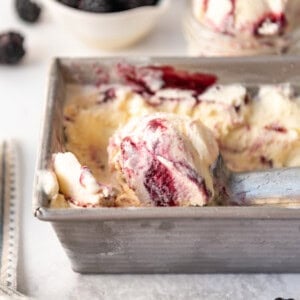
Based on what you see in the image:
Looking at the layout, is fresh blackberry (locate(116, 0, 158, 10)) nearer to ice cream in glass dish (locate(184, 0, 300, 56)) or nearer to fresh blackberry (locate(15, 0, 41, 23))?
ice cream in glass dish (locate(184, 0, 300, 56))

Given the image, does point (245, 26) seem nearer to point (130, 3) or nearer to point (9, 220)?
point (130, 3)

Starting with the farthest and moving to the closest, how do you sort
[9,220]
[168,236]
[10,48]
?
[10,48] < [9,220] < [168,236]

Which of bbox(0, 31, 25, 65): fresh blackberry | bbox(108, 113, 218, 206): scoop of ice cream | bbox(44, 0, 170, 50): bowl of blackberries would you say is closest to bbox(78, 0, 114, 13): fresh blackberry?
bbox(44, 0, 170, 50): bowl of blackberries

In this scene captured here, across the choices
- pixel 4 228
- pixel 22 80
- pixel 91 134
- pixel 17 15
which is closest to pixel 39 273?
pixel 4 228

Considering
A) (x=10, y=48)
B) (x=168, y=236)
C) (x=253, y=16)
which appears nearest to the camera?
(x=168, y=236)

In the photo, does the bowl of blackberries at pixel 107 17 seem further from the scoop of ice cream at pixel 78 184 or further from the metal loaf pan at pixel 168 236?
the scoop of ice cream at pixel 78 184

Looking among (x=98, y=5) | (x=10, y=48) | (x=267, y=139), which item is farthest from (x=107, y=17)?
(x=267, y=139)

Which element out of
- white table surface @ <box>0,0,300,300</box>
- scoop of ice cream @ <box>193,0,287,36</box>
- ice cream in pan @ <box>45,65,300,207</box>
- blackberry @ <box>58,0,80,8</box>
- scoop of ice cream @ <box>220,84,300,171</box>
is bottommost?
white table surface @ <box>0,0,300,300</box>
